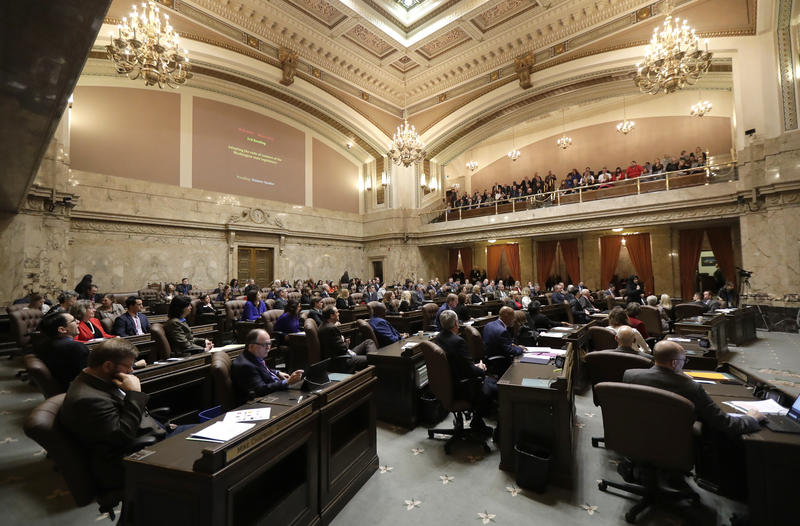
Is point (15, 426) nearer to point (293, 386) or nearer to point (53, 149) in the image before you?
point (293, 386)

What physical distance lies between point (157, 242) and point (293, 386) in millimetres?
10246

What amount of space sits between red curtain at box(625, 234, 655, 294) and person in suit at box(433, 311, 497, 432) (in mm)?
12102

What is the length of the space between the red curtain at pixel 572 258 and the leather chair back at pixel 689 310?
19.2ft

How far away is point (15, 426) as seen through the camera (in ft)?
10.7

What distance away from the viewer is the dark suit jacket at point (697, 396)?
1.86 meters

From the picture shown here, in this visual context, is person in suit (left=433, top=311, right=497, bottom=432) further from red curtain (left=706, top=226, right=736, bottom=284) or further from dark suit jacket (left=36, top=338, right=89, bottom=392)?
red curtain (left=706, top=226, right=736, bottom=284)

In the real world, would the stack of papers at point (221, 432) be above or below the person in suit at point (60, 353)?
below

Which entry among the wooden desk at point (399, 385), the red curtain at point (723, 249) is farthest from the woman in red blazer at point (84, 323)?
the red curtain at point (723, 249)

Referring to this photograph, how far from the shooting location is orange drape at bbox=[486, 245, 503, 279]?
16.0 meters

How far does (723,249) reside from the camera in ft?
36.8

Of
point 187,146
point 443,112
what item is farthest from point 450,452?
point 443,112

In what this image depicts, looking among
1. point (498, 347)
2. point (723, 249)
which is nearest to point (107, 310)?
point (498, 347)

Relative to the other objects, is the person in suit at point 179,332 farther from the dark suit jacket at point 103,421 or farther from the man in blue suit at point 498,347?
the man in blue suit at point 498,347

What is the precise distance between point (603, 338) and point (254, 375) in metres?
3.87
